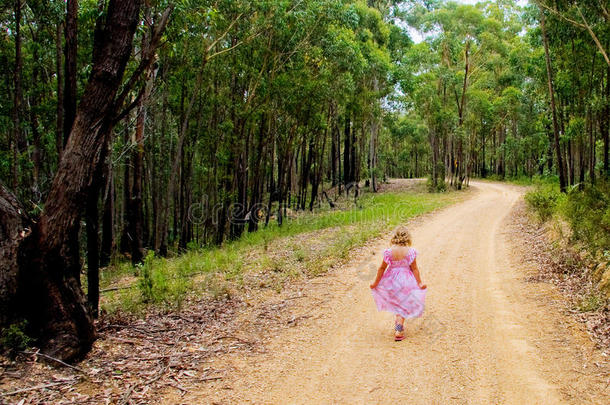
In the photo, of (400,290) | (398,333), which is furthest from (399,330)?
(400,290)

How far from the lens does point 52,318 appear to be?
5027 mm

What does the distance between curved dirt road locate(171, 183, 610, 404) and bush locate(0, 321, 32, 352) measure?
75.6 inches

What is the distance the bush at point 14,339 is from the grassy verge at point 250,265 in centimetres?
247

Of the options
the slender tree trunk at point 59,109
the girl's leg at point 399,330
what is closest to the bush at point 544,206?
the girl's leg at point 399,330

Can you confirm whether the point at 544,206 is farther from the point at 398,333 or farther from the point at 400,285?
the point at 398,333

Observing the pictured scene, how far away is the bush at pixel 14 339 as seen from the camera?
4.70m

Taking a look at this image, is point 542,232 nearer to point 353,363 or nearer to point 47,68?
point 353,363

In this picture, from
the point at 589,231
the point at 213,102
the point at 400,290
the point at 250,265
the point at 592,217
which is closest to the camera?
the point at 400,290

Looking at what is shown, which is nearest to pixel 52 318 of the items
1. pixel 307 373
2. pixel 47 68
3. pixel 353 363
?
pixel 307 373

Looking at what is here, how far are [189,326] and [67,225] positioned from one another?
2.48m

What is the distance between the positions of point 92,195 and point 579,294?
7.61 meters

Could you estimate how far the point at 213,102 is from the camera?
18.3 meters

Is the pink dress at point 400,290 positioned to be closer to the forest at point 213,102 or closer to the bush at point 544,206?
the forest at point 213,102

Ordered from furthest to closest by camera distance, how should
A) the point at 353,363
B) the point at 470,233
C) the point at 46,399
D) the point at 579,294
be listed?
the point at 470,233, the point at 579,294, the point at 353,363, the point at 46,399
